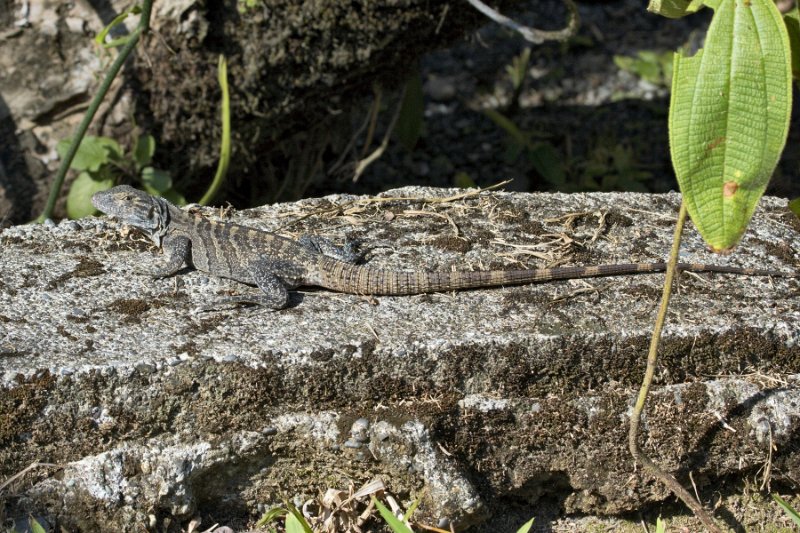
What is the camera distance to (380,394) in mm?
3703

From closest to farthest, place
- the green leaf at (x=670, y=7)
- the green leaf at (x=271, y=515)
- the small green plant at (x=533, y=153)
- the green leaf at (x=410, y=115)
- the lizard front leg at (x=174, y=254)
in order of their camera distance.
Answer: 1. the green leaf at (x=670, y=7)
2. the green leaf at (x=271, y=515)
3. the lizard front leg at (x=174, y=254)
4. the green leaf at (x=410, y=115)
5. the small green plant at (x=533, y=153)

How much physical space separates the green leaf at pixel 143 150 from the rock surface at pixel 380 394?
1.96m

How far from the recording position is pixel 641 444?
3768mm

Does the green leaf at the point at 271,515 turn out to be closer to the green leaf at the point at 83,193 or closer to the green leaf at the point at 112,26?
the green leaf at the point at 83,193

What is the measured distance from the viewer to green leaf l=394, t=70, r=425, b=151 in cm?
708

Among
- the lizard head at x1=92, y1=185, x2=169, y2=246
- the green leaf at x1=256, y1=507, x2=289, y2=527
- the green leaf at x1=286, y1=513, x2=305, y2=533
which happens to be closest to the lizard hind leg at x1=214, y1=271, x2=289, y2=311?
the lizard head at x1=92, y1=185, x2=169, y2=246

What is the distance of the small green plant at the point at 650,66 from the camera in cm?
914

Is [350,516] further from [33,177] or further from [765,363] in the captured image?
[33,177]

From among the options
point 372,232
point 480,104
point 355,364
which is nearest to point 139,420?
point 355,364

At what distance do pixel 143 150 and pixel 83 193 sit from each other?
48 centimetres

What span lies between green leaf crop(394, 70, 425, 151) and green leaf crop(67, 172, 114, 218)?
2.29 meters

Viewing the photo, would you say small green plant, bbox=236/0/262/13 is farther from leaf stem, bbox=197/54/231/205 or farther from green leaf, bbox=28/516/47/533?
green leaf, bbox=28/516/47/533

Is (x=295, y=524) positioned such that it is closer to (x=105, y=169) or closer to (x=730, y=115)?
(x=730, y=115)

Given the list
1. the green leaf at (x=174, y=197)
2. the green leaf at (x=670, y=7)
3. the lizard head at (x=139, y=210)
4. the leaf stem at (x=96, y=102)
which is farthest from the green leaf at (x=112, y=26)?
the green leaf at (x=670, y=7)
